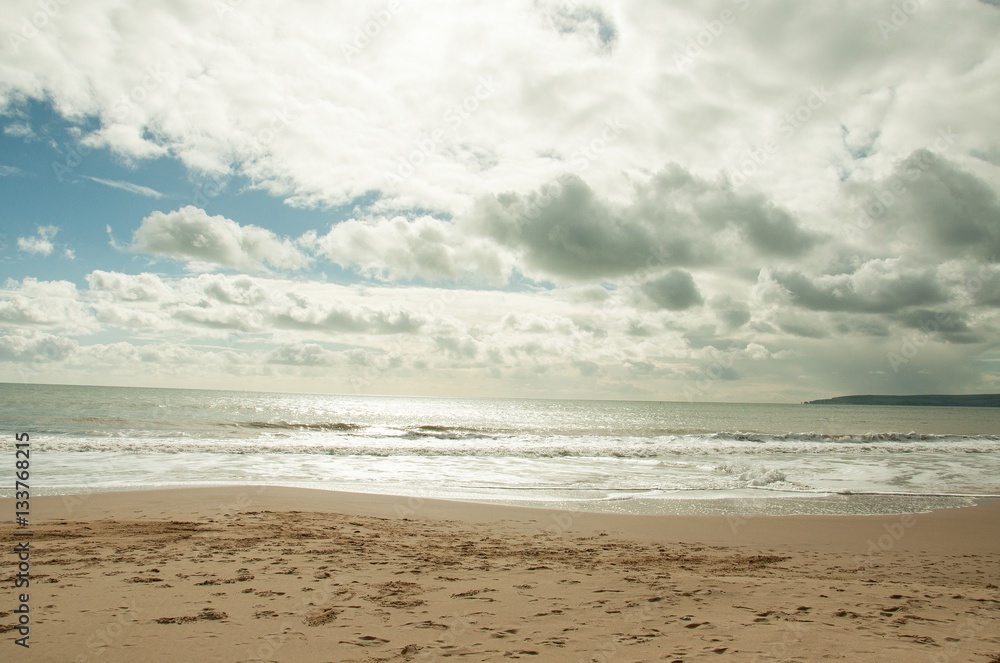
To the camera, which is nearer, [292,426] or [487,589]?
[487,589]

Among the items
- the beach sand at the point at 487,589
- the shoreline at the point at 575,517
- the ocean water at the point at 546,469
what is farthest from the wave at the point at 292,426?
the beach sand at the point at 487,589

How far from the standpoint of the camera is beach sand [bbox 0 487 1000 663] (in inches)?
213

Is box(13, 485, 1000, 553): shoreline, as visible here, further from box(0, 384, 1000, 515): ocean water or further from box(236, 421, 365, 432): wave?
box(236, 421, 365, 432): wave

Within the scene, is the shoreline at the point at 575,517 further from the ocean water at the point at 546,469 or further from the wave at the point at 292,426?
the wave at the point at 292,426

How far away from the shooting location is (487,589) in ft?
23.7

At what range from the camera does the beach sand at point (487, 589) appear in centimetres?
542

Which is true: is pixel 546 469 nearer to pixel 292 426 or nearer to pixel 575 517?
pixel 575 517

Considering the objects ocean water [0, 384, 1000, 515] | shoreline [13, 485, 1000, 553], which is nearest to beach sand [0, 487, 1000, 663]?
shoreline [13, 485, 1000, 553]

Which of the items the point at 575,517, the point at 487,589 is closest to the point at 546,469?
the point at 575,517

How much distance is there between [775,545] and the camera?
10422 mm

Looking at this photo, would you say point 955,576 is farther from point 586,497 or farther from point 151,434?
point 151,434

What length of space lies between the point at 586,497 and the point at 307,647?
11.4 metres

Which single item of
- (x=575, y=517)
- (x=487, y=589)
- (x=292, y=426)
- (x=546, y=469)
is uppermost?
(x=487, y=589)

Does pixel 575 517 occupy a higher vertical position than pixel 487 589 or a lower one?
lower
